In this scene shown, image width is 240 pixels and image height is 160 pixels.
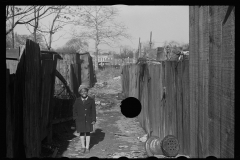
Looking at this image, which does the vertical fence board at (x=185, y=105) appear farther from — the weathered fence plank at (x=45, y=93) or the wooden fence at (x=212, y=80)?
the weathered fence plank at (x=45, y=93)

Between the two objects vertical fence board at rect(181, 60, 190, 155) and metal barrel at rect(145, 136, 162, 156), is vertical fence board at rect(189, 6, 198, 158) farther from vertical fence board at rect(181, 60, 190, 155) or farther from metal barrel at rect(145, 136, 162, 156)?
metal barrel at rect(145, 136, 162, 156)

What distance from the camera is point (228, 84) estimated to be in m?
1.77

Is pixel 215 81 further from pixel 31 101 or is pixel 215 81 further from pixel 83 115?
pixel 83 115

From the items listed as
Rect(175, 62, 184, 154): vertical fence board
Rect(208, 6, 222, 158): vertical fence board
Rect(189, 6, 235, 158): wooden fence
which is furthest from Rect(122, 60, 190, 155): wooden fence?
Rect(208, 6, 222, 158): vertical fence board

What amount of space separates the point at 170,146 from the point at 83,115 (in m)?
2.94

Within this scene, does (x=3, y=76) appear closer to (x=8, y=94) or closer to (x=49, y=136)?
(x=8, y=94)

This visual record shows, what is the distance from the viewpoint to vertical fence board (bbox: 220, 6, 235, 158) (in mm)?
1718

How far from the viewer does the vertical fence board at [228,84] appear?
1718 mm

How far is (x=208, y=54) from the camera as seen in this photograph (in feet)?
7.23

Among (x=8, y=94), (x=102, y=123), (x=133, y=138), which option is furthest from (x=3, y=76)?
(x=102, y=123)

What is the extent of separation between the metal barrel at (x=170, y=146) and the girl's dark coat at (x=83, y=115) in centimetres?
271

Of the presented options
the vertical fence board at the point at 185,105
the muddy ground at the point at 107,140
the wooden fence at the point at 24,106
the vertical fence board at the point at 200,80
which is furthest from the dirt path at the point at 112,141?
the vertical fence board at the point at 200,80

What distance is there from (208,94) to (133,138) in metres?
6.38

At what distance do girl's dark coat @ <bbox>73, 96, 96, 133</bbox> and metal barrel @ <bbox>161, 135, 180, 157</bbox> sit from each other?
2714 millimetres
